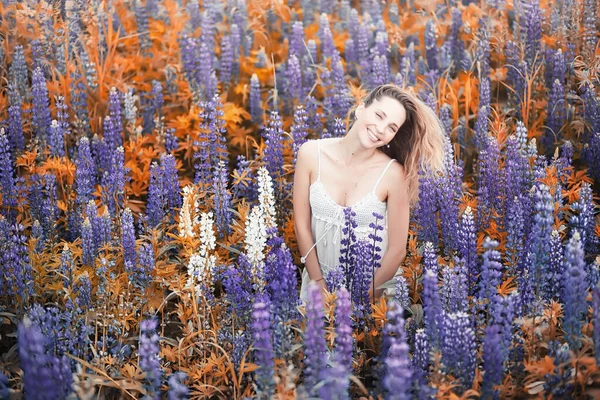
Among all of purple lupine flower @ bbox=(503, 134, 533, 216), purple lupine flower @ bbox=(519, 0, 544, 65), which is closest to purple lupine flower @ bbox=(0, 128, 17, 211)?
purple lupine flower @ bbox=(503, 134, 533, 216)

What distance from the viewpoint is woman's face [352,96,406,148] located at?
146 inches

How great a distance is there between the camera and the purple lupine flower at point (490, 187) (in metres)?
3.94

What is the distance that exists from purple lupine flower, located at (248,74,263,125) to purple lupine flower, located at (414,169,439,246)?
5.49 feet

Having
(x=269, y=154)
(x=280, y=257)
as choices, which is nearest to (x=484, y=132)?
(x=269, y=154)

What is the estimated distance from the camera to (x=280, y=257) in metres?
3.03

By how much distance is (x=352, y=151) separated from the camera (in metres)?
3.90

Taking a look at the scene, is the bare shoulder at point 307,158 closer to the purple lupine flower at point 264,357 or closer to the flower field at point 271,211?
the flower field at point 271,211

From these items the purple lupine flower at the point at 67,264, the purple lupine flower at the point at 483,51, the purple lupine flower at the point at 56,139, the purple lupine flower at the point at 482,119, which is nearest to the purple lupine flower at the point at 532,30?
the purple lupine flower at the point at 483,51

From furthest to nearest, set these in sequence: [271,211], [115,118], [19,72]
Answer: [19,72]
[115,118]
[271,211]

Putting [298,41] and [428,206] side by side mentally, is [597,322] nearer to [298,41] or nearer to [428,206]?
[428,206]

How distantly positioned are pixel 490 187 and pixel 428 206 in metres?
0.46

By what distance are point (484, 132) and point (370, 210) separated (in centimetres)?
117

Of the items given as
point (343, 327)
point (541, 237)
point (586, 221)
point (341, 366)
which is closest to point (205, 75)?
point (586, 221)

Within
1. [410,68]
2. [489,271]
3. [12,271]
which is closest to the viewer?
[489,271]
